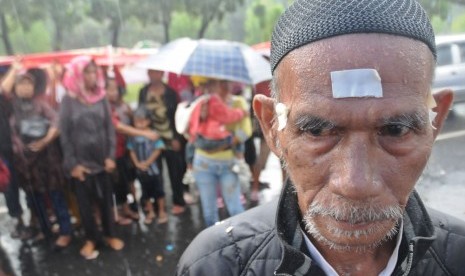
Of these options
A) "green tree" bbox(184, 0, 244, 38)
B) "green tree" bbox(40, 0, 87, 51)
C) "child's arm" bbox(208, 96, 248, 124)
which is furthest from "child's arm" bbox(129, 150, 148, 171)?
"green tree" bbox(184, 0, 244, 38)

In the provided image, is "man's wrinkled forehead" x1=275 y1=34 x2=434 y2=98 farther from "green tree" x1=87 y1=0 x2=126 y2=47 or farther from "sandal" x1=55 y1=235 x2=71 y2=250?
"green tree" x1=87 y1=0 x2=126 y2=47

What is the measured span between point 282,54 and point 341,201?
0.40 meters

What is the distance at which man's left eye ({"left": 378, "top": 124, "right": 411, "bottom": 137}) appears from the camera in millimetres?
982

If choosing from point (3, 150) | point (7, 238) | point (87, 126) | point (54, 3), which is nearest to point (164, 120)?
point (87, 126)

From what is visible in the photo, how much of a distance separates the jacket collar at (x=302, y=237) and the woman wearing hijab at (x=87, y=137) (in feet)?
9.21

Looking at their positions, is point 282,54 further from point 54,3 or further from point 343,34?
point 54,3

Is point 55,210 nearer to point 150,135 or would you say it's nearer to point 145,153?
point 145,153

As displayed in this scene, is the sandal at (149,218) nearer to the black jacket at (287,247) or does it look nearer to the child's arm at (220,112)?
the child's arm at (220,112)

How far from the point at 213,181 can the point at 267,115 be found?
8.56ft

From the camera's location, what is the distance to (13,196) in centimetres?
441

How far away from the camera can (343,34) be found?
98cm

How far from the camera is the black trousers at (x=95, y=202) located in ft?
12.8

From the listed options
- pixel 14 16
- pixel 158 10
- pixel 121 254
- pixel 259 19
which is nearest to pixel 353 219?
pixel 121 254

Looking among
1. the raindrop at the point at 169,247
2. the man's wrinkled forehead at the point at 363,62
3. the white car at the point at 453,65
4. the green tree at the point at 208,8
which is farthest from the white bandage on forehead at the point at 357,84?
the green tree at the point at 208,8
